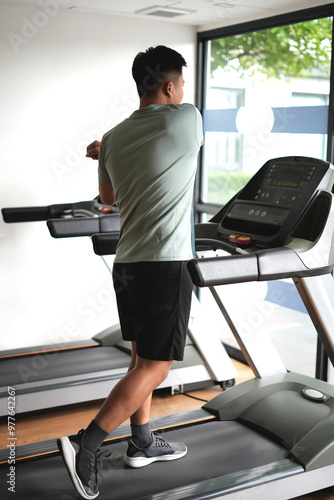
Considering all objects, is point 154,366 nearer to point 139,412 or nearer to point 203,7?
point 139,412

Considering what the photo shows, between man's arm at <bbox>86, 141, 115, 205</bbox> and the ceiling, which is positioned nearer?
man's arm at <bbox>86, 141, 115, 205</bbox>

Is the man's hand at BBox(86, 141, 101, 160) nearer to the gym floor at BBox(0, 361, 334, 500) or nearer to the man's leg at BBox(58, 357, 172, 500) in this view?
the man's leg at BBox(58, 357, 172, 500)

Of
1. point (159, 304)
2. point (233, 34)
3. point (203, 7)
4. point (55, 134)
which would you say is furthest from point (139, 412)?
point (233, 34)

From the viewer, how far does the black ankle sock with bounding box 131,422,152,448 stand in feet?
8.28

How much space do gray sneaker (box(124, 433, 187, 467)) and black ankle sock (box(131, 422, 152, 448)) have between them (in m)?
0.02

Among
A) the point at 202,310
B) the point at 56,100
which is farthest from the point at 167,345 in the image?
the point at 56,100

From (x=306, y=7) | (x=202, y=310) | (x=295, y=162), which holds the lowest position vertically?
(x=202, y=310)

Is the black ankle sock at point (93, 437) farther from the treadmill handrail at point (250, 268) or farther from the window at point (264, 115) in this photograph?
the window at point (264, 115)

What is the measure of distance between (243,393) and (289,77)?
200 centimetres

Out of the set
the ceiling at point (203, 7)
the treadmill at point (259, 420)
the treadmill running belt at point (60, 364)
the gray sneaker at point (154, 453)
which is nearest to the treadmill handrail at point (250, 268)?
the treadmill at point (259, 420)

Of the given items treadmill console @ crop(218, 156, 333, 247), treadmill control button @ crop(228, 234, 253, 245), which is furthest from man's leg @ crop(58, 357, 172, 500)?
treadmill console @ crop(218, 156, 333, 247)

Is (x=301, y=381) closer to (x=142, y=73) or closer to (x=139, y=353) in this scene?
(x=139, y=353)

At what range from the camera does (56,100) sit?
429 cm

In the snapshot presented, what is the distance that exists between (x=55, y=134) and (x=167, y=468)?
264cm
